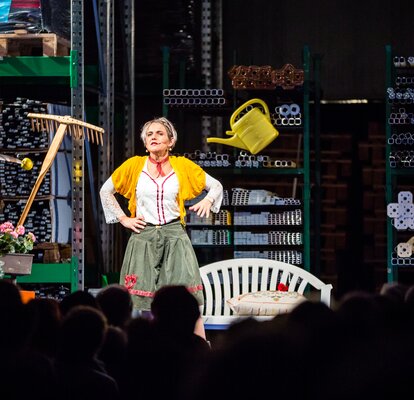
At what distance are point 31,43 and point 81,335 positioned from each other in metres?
8.02

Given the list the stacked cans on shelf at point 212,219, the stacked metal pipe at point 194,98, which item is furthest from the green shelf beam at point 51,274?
the stacked metal pipe at point 194,98

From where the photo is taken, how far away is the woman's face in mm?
7895

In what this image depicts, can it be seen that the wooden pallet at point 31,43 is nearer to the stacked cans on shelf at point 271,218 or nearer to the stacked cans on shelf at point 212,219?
the stacked cans on shelf at point 212,219

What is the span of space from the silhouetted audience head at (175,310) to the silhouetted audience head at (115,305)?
11 cm

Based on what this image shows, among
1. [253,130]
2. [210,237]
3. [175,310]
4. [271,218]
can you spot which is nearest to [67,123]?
[253,130]

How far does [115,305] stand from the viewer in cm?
269

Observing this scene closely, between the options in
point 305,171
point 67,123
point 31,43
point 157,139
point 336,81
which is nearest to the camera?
point 157,139

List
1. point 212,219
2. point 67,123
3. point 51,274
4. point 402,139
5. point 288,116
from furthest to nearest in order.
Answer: point 212,219 < point 288,116 < point 402,139 < point 51,274 < point 67,123

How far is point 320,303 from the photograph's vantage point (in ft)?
7.97

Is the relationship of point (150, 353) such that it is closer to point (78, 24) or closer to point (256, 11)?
point (78, 24)

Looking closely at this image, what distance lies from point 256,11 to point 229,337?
45.0 feet

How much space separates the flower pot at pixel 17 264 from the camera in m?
8.29

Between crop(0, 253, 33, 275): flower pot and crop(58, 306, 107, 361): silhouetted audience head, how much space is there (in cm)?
605

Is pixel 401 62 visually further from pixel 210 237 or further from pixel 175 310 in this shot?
pixel 175 310
